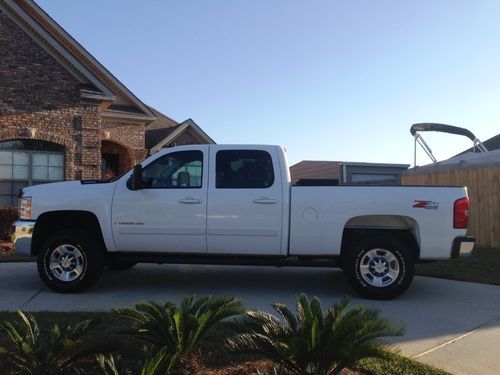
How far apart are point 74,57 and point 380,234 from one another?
12.5 meters

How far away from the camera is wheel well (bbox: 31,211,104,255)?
7.48 meters

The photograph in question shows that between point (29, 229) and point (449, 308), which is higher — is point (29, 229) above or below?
above

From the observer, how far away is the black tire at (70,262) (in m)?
7.32

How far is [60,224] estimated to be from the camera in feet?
25.0

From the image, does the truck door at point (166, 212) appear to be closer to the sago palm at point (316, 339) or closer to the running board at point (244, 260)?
the running board at point (244, 260)

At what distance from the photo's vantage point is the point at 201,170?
7.43 meters

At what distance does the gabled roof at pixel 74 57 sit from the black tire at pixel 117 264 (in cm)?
830

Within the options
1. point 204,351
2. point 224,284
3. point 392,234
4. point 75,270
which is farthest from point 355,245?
point 75,270

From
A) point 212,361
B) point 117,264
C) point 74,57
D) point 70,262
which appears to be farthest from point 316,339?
point 74,57

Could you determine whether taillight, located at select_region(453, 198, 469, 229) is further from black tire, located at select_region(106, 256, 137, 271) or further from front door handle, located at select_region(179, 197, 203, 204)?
black tire, located at select_region(106, 256, 137, 271)

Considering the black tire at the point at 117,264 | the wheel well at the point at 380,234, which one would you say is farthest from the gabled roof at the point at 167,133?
the wheel well at the point at 380,234

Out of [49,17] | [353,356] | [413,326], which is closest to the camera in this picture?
[353,356]

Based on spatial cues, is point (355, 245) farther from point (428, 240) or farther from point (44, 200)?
point (44, 200)

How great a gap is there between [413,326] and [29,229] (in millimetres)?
5190
